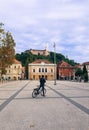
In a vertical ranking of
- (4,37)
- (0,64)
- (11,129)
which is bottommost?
(11,129)

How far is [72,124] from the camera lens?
1256cm

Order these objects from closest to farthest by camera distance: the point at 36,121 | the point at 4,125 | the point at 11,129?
the point at 11,129, the point at 4,125, the point at 36,121

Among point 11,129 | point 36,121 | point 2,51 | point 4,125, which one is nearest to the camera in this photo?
point 11,129

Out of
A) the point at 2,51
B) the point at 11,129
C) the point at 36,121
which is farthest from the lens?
the point at 2,51

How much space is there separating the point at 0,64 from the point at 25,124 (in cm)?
6632

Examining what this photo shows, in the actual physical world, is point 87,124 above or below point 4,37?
below

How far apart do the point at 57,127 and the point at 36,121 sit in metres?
1.74

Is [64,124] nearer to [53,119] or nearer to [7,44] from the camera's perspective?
[53,119]

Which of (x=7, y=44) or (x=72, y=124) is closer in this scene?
(x=72, y=124)

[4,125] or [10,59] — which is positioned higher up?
[10,59]

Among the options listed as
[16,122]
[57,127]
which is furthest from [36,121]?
[57,127]

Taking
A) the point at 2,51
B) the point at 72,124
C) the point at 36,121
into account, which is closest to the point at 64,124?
the point at 72,124

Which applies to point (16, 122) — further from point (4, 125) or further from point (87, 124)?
point (87, 124)

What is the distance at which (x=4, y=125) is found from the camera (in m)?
12.5
